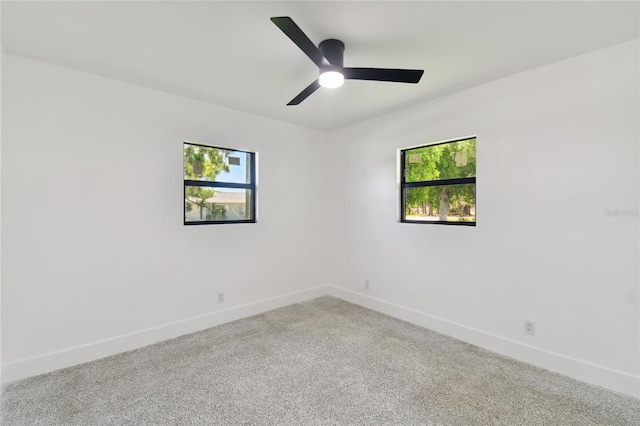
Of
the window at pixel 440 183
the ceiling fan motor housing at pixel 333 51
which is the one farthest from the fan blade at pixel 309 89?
the window at pixel 440 183

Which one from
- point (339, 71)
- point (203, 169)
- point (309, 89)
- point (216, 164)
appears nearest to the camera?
Result: point (339, 71)

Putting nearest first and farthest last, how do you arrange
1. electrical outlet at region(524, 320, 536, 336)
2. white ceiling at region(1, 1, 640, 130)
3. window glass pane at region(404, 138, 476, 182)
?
white ceiling at region(1, 1, 640, 130)
electrical outlet at region(524, 320, 536, 336)
window glass pane at region(404, 138, 476, 182)

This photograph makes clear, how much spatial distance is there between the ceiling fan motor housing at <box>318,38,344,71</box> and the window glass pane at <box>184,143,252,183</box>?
186 centimetres

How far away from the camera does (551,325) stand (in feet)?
7.60

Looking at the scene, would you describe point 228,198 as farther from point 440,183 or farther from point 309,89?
point 440,183

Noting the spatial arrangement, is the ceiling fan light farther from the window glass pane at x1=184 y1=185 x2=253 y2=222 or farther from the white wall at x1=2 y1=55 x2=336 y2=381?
the window glass pane at x1=184 y1=185 x2=253 y2=222

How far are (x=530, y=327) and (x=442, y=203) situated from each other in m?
1.36

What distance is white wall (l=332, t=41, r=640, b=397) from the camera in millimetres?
2033

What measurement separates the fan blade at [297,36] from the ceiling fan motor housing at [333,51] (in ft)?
0.35

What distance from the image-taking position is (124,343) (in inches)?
102

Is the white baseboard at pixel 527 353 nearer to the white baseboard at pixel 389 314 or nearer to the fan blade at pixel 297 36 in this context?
the white baseboard at pixel 389 314

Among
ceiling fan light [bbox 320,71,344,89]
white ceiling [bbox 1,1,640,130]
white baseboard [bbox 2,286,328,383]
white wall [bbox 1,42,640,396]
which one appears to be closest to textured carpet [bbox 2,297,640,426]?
white baseboard [bbox 2,286,328,383]

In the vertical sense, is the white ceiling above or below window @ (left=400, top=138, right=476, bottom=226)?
above

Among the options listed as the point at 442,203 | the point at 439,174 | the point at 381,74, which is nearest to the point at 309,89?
the point at 381,74
